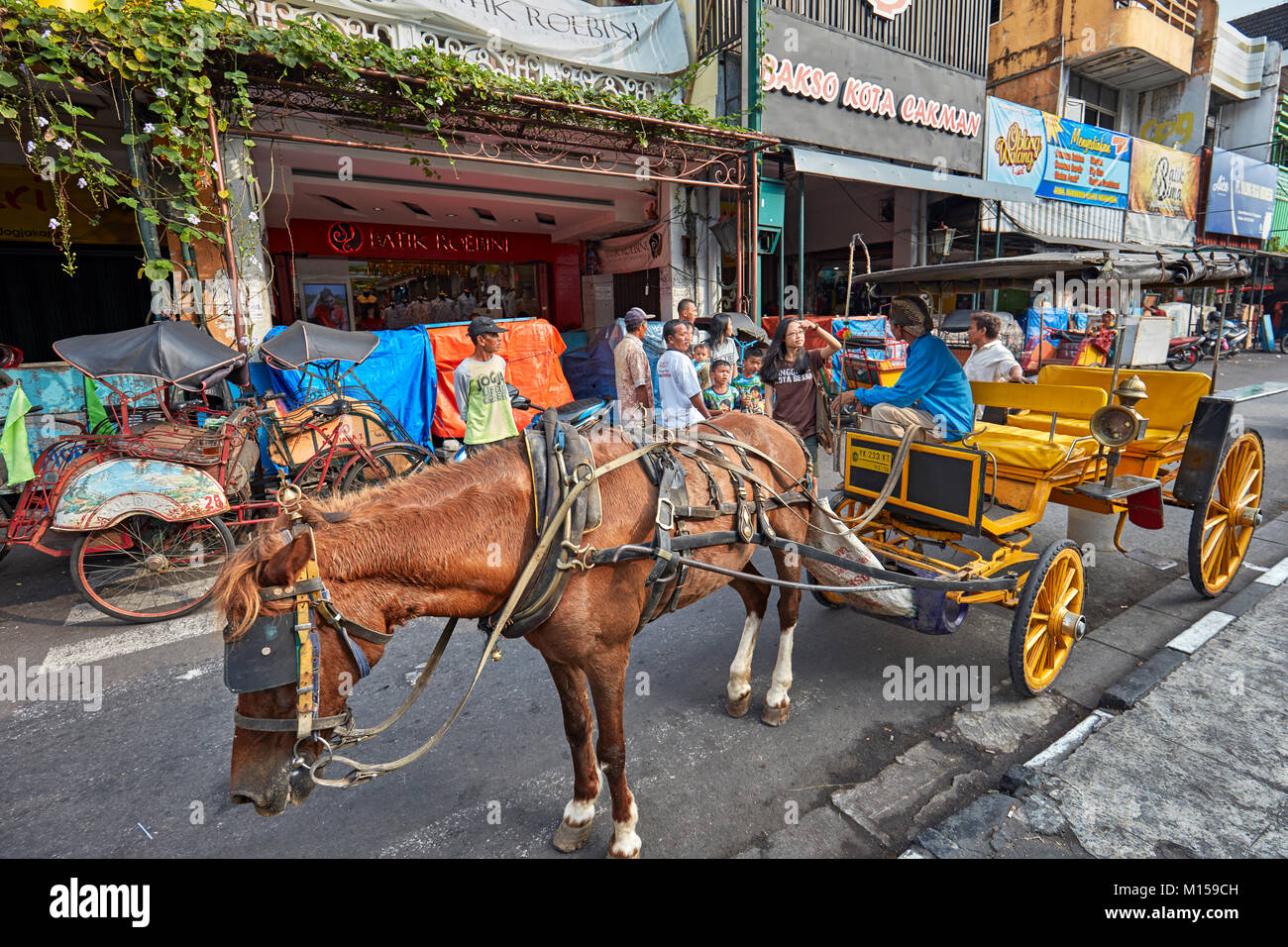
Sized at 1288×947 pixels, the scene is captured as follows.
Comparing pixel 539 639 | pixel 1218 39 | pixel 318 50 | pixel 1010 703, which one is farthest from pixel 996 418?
pixel 1218 39

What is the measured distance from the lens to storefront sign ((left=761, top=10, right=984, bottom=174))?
11.2m

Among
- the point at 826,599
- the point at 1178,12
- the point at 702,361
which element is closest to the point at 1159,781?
the point at 826,599

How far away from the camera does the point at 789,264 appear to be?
1709 cm

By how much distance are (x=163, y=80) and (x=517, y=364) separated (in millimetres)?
4783

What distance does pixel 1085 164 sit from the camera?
16938 mm

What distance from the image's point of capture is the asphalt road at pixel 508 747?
2.78 metres

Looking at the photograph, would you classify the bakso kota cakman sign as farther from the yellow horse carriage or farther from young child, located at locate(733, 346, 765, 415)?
the yellow horse carriage

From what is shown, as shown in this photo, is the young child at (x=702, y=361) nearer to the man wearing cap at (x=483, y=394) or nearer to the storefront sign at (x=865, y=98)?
the man wearing cap at (x=483, y=394)

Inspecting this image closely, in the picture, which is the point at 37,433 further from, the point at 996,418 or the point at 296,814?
the point at 996,418

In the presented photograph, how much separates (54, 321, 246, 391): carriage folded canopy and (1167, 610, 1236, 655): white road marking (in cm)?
706

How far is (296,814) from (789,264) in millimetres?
16668

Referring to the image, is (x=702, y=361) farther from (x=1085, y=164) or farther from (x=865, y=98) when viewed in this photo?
(x=1085, y=164)

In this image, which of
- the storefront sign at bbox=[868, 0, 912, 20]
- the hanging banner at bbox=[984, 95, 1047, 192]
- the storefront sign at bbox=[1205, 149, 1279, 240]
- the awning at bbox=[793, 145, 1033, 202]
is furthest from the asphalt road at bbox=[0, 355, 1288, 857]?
the storefront sign at bbox=[1205, 149, 1279, 240]

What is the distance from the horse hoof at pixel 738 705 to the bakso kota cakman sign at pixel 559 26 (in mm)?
9072
